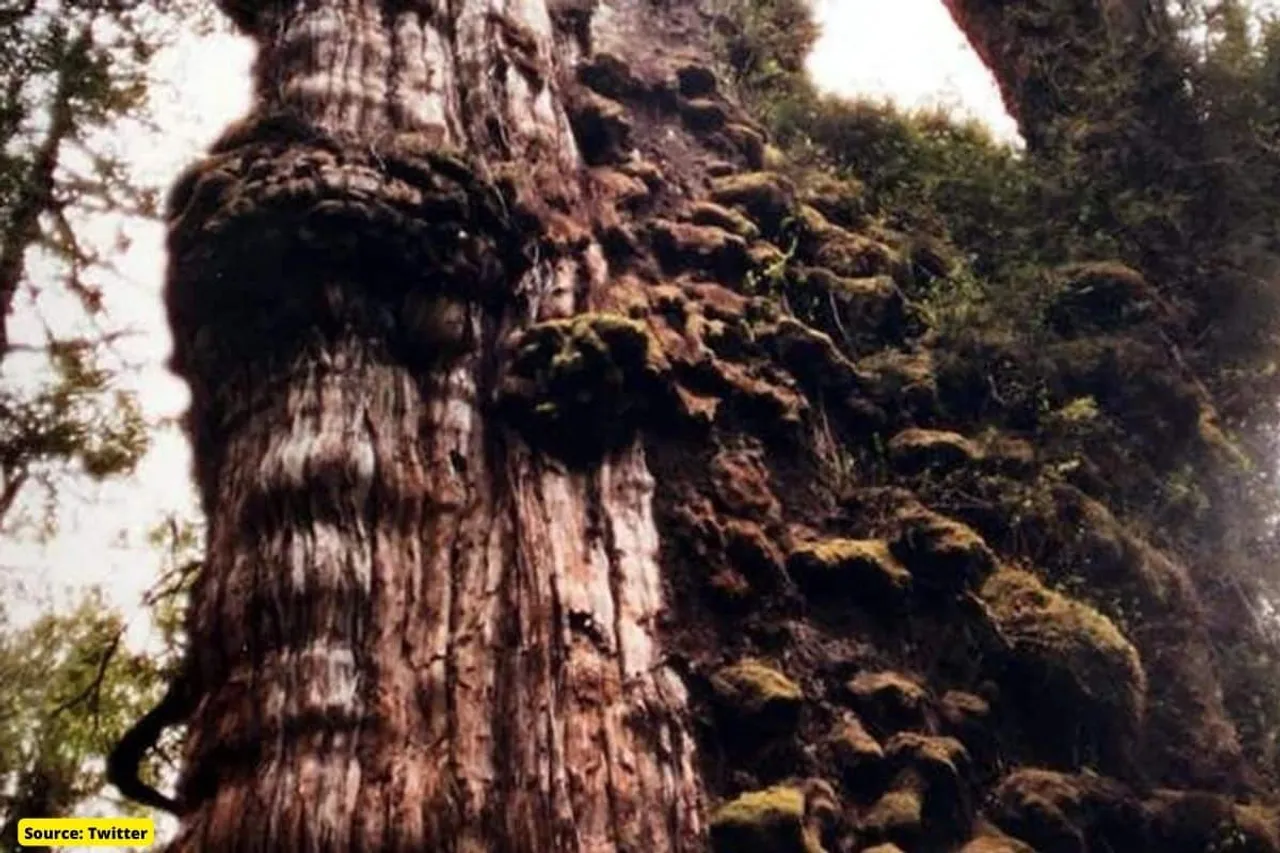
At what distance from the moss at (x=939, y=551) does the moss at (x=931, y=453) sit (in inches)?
23.3

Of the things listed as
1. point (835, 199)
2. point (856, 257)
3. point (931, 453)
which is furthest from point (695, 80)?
point (931, 453)

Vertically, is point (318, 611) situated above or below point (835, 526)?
below

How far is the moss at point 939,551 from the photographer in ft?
21.6

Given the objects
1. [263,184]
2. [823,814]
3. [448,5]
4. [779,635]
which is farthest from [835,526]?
[448,5]

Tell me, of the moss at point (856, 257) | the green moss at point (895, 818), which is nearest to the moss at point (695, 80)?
the moss at point (856, 257)

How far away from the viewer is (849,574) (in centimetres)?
640

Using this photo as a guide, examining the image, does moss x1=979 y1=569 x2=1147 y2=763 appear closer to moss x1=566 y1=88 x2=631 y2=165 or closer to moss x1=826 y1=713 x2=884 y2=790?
moss x1=826 y1=713 x2=884 y2=790

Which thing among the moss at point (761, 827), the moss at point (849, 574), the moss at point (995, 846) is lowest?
the moss at point (995, 846)

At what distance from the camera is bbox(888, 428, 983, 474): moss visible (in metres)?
7.31

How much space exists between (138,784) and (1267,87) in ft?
30.1

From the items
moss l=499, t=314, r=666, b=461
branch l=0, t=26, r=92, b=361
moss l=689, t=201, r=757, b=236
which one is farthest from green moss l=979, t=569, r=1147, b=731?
branch l=0, t=26, r=92, b=361

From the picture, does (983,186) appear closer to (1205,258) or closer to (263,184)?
(1205,258)

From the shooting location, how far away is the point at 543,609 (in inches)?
211

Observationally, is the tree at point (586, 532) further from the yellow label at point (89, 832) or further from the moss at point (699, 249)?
the yellow label at point (89, 832)
